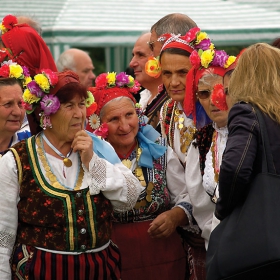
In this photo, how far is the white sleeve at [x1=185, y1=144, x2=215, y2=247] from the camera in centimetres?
461

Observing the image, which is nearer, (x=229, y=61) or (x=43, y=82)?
(x=43, y=82)

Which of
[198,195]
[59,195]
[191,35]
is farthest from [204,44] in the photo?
[59,195]

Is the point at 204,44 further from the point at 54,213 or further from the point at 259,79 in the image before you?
the point at 54,213

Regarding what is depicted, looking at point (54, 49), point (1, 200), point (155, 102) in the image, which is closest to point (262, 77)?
point (1, 200)

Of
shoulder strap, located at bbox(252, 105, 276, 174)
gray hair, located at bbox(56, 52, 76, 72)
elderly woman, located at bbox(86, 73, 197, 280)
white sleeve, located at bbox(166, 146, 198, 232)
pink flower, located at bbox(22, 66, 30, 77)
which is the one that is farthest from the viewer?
gray hair, located at bbox(56, 52, 76, 72)

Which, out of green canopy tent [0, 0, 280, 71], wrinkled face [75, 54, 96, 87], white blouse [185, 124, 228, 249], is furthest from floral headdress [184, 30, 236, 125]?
green canopy tent [0, 0, 280, 71]

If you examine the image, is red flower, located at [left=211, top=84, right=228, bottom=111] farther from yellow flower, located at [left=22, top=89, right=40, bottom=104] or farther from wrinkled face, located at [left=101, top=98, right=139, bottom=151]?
yellow flower, located at [left=22, top=89, right=40, bottom=104]

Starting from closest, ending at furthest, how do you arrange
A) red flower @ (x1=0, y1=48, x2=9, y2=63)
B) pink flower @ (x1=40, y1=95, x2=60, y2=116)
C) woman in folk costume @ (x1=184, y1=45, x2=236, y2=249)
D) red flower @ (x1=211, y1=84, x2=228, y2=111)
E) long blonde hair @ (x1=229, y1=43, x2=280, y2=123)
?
long blonde hair @ (x1=229, y1=43, x2=280, y2=123) < pink flower @ (x1=40, y1=95, x2=60, y2=116) < red flower @ (x1=211, y1=84, x2=228, y2=111) < woman in folk costume @ (x1=184, y1=45, x2=236, y2=249) < red flower @ (x1=0, y1=48, x2=9, y2=63)

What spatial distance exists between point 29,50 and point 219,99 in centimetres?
187

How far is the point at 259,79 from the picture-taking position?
3594 mm

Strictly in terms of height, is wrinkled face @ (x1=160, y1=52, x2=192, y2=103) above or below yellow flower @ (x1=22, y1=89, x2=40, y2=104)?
below

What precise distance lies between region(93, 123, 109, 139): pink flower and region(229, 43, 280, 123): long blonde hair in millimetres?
1296

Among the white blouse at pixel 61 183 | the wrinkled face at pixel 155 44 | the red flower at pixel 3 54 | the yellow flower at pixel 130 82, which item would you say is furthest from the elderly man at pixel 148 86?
the white blouse at pixel 61 183

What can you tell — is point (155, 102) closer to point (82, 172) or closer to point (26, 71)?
point (26, 71)
